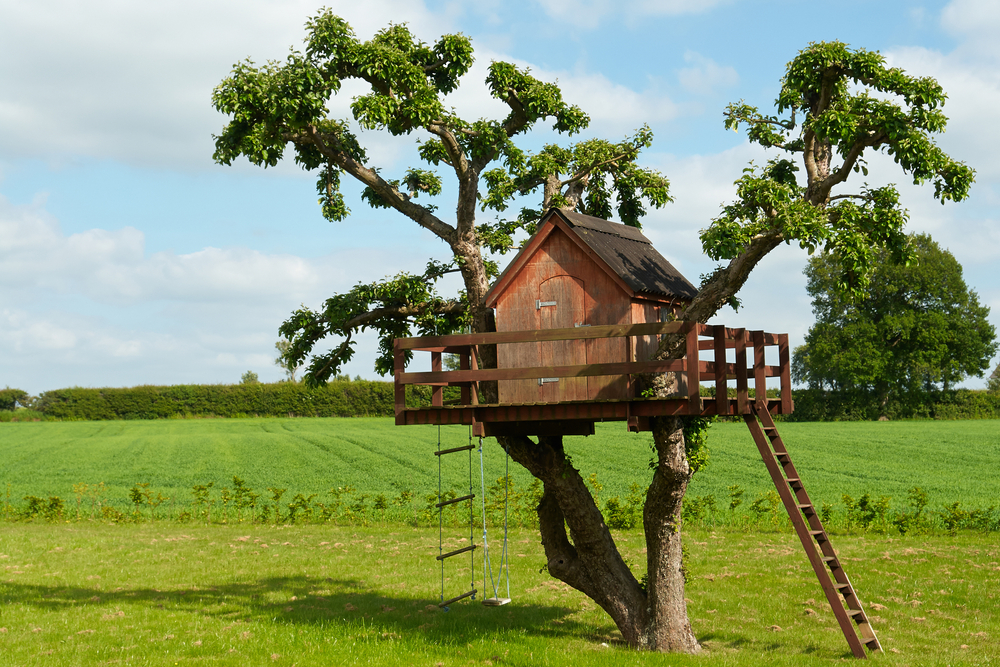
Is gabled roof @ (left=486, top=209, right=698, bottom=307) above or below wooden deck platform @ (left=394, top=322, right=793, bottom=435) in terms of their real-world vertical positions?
above

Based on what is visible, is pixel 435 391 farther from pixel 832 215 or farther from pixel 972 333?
pixel 972 333

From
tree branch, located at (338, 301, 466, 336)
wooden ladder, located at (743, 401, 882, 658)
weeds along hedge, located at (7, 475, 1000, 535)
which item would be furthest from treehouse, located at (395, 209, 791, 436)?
weeds along hedge, located at (7, 475, 1000, 535)

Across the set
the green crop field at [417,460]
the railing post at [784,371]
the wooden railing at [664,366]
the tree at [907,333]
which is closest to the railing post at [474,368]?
the wooden railing at [664,366]

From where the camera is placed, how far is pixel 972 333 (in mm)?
77438

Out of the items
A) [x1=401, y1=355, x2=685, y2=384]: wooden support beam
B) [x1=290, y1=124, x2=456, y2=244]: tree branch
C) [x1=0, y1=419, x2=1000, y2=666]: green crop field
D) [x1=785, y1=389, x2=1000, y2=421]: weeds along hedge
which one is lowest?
[x1=0, y1=419, x2=1000, y2=666]: green crop field

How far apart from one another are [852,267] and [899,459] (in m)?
40.5

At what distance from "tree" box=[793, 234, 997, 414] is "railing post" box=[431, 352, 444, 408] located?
221 feet

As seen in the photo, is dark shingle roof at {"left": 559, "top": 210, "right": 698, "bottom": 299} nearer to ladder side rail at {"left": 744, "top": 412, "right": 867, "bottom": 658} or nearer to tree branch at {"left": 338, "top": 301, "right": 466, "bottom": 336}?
ladder side rail at {"left": 744, "top": 412, "right": 867, "bottom": 658}

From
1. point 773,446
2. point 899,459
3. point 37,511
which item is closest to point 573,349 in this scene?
point 773,446

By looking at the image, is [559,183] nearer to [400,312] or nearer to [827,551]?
[400,312]

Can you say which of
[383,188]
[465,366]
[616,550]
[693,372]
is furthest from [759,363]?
[383,188]

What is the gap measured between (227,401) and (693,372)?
83.6 m

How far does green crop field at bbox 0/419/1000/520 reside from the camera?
38.2m

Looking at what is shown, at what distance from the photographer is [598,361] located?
14.0 metres
